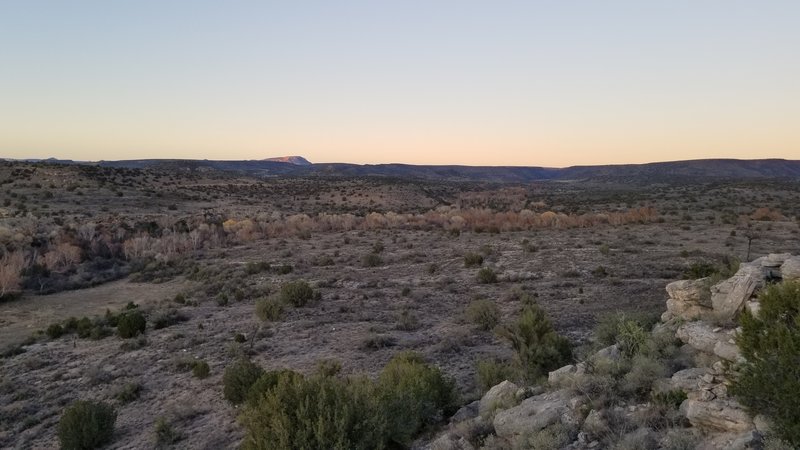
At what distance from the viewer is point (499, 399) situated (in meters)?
7.44

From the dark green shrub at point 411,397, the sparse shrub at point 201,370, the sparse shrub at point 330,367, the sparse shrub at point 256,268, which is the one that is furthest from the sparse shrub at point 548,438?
the sparse shrub at point 256,268

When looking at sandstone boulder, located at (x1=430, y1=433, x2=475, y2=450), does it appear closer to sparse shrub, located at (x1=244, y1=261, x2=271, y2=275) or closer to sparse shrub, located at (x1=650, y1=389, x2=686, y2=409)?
sparse shrub, located at (x1=650, y1=389, x2=686, y2=409)

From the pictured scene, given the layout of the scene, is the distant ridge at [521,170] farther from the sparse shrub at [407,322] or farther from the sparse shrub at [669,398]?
the sparse shrub at [669,398]

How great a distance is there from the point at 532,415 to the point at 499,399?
1029 mm

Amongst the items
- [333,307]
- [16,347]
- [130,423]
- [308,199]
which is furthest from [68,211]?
[130,423]

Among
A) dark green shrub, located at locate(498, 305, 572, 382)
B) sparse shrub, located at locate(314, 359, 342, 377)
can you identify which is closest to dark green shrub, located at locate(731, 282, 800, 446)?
dark green shrub, located at locate(498, 305, 572, 382)

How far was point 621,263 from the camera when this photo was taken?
20.6 meters

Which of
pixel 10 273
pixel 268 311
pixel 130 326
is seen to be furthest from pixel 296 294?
pixel 10 273

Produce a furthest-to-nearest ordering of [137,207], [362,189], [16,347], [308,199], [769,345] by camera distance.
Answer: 1. [362,189]
2. [308,199]
3. [137,207]
4. [16,347]
5. [769,345]

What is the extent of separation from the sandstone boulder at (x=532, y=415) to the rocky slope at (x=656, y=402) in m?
0.01

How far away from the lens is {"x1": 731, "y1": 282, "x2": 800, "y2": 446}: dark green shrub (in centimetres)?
454

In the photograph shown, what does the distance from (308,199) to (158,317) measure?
169 feet

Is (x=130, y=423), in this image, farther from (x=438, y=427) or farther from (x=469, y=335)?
(x=469, y=335)

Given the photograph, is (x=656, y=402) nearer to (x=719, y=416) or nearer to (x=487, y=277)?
(x=719, y=416)
